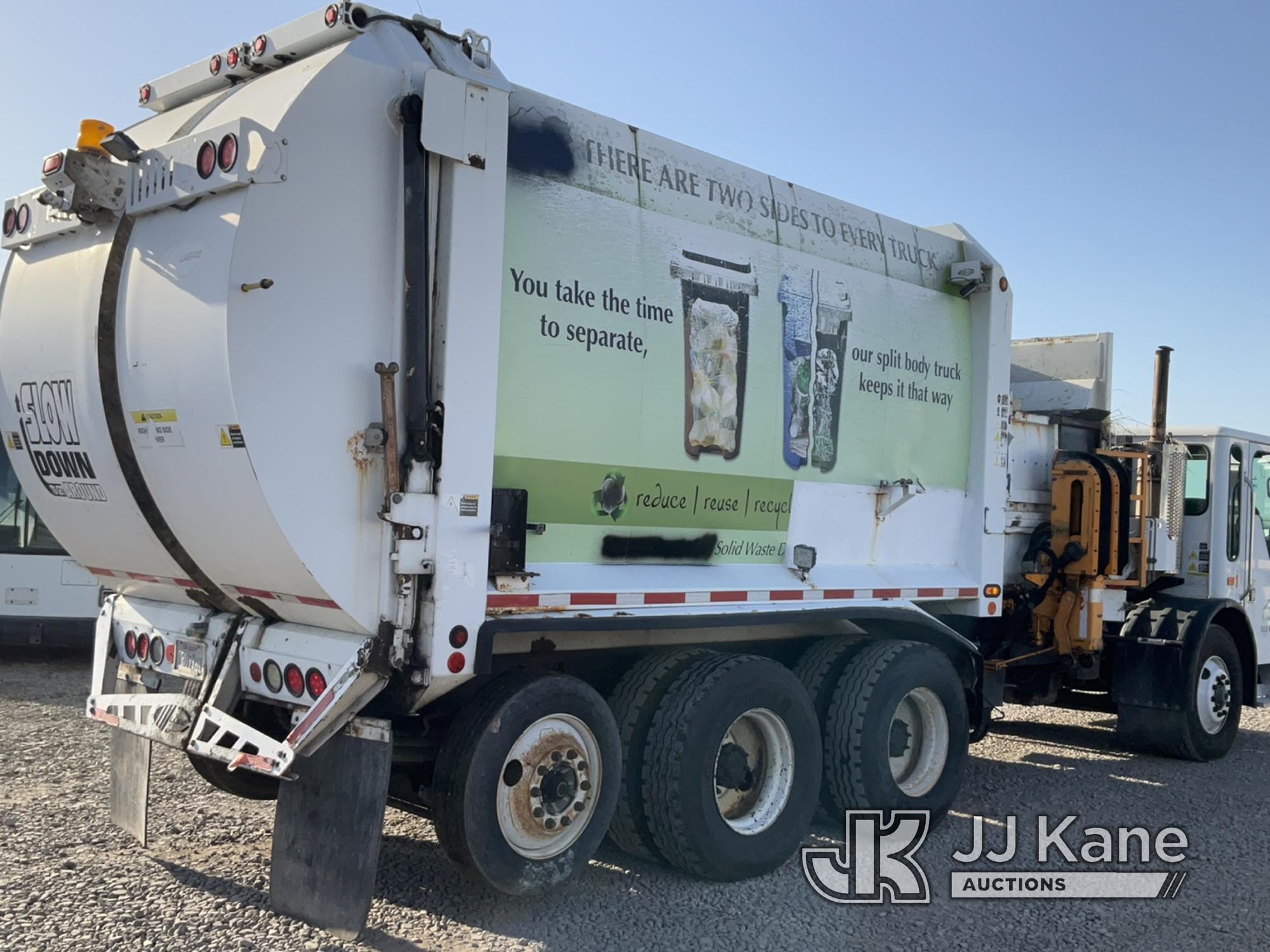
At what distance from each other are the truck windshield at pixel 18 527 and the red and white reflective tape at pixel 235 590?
21.3 ft

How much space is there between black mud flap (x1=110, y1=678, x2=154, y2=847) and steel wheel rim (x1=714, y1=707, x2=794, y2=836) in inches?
108

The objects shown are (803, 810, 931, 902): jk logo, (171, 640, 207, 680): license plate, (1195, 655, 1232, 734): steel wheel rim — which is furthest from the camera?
(1195, 655, 1232, 734): steel wheel rim

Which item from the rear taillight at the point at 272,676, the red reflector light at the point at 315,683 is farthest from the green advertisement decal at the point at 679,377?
the rear taillight at the point at 272,676

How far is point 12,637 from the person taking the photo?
11125 mm

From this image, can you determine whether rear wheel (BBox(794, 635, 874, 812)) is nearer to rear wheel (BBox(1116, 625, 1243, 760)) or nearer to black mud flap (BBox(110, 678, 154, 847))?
black mud flap (BBox(110, 678, 154, 847))

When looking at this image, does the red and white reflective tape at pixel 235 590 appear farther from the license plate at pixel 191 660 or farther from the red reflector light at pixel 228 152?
the red reflector light at pixel 228 152

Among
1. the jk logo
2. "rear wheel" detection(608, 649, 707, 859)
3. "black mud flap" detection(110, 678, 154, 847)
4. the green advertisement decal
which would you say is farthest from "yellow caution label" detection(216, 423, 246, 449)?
the jk logo

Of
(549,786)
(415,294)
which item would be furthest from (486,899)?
(415,294)

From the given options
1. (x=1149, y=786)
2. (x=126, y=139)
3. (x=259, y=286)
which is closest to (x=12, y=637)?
(x=126, y=139)

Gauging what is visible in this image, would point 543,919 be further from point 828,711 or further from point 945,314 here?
point 945,314

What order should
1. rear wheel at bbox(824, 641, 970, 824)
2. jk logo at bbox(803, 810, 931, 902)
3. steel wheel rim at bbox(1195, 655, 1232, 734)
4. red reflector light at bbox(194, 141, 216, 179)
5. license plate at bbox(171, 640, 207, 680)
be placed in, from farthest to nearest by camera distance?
steel wheel rim at bbox(1195, 655, 1232, 734), rear wheel at bbox(824, 641, 970, 824), jk logo at bbox(803, 810, 931, 902), license plate at bbox(171, 640, 207, 680), red reflector light at bbox(194, 141, 216, 179)

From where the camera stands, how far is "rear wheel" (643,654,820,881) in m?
5.32

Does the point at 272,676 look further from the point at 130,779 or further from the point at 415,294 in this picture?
the point at 415,294

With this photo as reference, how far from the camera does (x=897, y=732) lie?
667 cm
